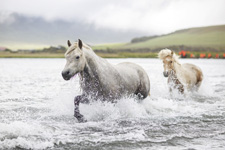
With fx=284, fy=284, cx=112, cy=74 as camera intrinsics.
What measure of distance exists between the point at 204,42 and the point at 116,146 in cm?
11033

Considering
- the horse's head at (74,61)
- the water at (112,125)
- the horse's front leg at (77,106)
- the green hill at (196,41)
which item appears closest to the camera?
the water at (112,125)

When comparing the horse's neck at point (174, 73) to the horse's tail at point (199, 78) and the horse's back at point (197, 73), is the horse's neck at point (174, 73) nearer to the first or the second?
the horse's back at point (197, 73)

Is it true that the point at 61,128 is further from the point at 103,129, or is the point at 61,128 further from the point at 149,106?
the point at 149,106

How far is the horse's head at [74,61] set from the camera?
6602mm

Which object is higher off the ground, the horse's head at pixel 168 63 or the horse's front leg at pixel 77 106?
the horse's head at pixel 168 63

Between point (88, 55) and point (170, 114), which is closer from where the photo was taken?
point (88, 55)

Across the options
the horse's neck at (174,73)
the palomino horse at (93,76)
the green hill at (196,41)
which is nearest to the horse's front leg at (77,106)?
the palomino horse at (93,76)

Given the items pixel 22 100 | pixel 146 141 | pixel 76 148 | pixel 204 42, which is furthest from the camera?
pixel 204 42

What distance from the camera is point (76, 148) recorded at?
532cm

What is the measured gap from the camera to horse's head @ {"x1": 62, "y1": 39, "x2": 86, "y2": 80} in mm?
6602

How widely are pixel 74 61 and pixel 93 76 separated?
85 centimetres

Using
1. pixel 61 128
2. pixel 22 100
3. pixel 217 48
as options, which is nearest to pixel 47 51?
pixel 217 48

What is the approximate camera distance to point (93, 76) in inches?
293

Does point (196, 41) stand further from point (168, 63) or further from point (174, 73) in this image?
point (168, 63)
